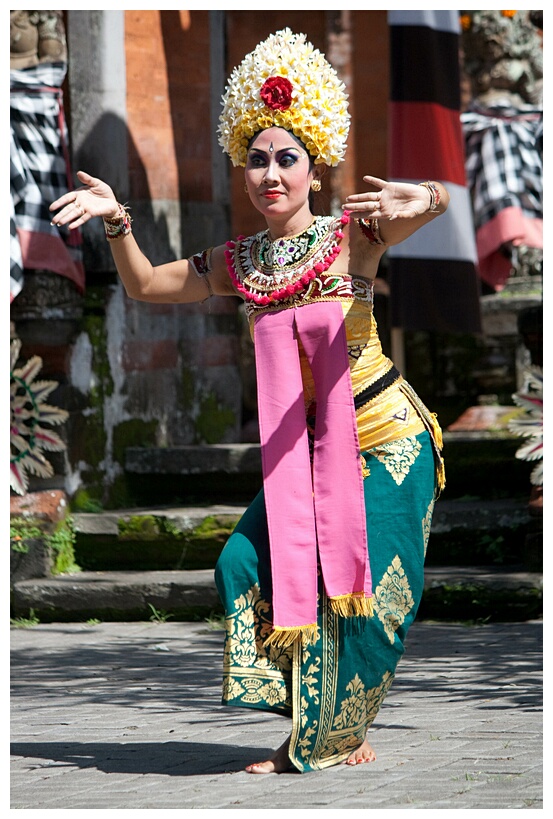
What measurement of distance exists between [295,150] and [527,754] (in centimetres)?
209

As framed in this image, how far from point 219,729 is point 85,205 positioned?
6.46 ft

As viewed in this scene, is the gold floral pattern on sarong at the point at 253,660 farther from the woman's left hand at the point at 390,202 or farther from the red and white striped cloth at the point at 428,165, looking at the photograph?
the red and white striped cloth at the point at 428,165

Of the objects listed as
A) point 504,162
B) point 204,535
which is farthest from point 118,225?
point 504,162

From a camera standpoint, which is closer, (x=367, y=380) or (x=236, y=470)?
(x=367, y=380)

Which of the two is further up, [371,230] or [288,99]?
[288,99]

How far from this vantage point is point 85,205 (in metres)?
4.64

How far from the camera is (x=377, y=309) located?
11570 millimetres

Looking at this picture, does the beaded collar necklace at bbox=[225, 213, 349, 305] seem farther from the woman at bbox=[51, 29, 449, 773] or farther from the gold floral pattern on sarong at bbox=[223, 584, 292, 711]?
the gold floral pattern on sarong at bbox=[223, 584, 292, 711]

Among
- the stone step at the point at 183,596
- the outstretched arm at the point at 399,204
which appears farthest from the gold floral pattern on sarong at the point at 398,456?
the stone step at the point at 183,596

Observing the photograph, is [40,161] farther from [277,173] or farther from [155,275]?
[277,173]

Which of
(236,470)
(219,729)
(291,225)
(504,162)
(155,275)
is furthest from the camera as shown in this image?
(504,162)

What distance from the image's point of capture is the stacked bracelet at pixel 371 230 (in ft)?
15.0

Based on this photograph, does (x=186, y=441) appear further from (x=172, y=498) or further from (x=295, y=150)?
(x=295, y=150)

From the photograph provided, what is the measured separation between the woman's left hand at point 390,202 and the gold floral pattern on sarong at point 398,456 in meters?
0.75
